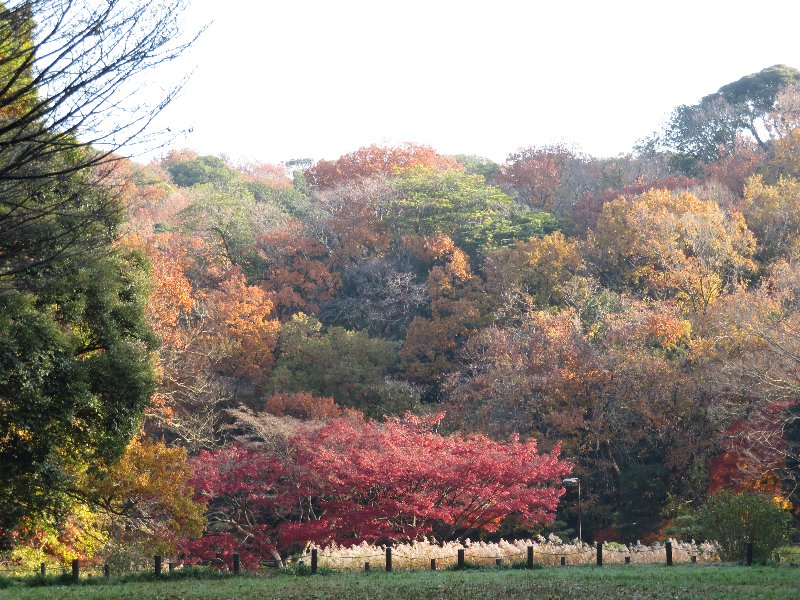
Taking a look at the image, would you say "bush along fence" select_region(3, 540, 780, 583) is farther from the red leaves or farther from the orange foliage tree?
the orange foliage tree

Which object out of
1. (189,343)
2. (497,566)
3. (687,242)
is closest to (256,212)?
(189,343)

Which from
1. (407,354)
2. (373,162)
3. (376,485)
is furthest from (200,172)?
(376,485)

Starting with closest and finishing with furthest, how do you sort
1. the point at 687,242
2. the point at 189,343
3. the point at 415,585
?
the point at 415,585, the point at 189,343, the point at 687,242

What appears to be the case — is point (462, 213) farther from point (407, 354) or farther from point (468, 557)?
point (468, 557)

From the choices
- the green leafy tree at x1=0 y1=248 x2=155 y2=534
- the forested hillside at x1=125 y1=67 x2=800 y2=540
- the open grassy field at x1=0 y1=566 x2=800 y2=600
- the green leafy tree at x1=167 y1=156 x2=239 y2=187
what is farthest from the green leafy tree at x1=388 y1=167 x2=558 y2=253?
the green leafy tree at x1=167 y1=156 x2=239 y2=187

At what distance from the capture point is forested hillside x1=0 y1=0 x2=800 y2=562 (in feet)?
45.5

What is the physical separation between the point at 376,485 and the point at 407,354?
426 inches

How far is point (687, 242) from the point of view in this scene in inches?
1235

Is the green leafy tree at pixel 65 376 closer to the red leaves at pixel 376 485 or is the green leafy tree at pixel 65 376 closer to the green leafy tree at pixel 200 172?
the red leaves at pixel 376 485

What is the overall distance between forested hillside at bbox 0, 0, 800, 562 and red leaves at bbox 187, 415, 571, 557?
9cm

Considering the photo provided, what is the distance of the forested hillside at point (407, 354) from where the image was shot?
1388 centimetres

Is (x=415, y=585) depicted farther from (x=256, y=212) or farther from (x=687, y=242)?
(x=256, y=212)

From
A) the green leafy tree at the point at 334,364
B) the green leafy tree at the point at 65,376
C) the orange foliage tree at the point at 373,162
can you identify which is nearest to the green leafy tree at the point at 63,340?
the green leafy tree at the point at 65,376

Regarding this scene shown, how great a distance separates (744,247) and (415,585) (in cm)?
2251
